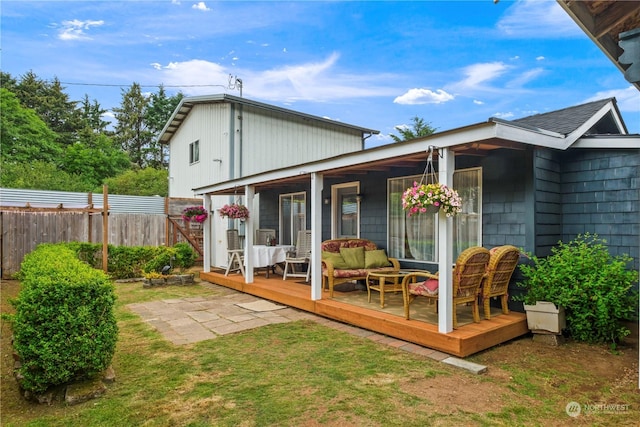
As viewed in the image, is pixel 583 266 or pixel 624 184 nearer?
pixel 583 266

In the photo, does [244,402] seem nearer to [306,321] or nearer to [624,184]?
[306,321]

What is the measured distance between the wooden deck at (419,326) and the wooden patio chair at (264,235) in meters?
3.36

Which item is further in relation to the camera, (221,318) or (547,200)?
(221,318)

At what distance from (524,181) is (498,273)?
49.5 inches

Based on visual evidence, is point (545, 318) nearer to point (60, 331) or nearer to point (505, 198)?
point (505, 198)

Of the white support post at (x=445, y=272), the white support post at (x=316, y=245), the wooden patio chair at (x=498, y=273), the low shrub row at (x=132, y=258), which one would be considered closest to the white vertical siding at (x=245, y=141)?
the low shrub row at (x=132, y=258)

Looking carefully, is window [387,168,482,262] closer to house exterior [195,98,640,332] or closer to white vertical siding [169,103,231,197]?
house exterior [195,98,640,332]

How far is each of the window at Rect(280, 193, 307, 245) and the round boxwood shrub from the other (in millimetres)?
6099

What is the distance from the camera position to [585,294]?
4074 mm

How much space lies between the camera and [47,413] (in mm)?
2705

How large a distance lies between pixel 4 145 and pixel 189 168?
1158 cm

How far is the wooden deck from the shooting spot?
3820 millimetres

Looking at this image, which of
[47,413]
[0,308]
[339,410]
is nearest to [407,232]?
[339,410]

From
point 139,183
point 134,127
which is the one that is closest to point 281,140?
point 139,183
